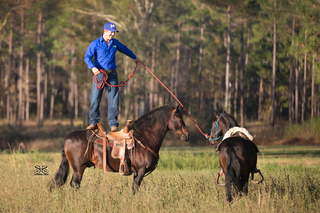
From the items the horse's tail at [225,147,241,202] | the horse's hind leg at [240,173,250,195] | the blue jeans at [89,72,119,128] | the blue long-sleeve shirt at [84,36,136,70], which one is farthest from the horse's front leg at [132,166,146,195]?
the blue long-sleeve shirt at [84,36,136,70]

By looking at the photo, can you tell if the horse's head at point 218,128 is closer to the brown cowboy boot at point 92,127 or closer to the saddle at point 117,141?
the saddle at point 117,141

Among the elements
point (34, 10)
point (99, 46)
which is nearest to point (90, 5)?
point (34, 10)

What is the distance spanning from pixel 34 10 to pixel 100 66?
33179mm

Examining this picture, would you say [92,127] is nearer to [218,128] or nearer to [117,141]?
[117,141]

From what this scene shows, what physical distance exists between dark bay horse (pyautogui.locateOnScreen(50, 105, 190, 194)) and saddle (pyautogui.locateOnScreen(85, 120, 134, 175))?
0.12 m

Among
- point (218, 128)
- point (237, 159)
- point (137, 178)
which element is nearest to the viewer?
point (237, 159)

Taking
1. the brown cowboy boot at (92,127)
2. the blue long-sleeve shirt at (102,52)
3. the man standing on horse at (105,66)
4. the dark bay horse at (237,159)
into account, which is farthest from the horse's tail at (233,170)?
the blue long-sleeve shirt at (102,52)

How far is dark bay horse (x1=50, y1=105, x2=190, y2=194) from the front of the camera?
24.4ft

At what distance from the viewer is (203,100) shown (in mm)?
64688

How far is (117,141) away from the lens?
7441 mm

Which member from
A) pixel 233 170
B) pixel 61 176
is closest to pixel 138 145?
pixel 61 176

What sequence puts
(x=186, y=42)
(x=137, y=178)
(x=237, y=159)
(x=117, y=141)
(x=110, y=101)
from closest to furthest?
(x=237, y=159)
(x=137, y=178)
(x=117, y=141)
(x=110, y=101)
(x=186, y=42)

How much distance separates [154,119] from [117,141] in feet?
2.71

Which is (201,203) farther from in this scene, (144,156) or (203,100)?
(203,100)
